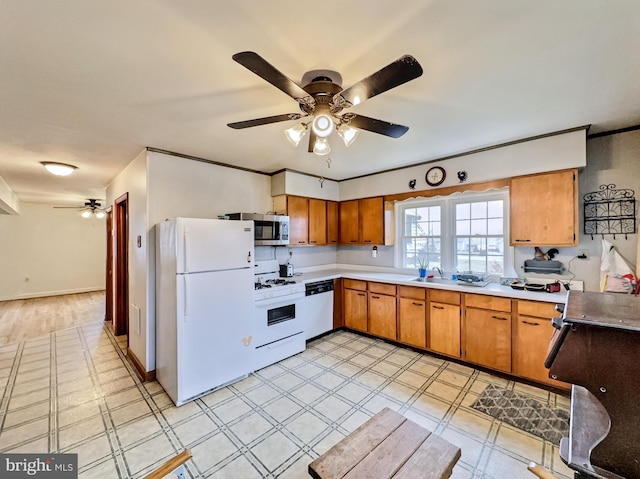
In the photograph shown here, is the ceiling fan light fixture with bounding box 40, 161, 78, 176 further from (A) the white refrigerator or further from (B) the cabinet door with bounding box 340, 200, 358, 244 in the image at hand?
(B) the cabinet door with bounding box 340, 200, 358, 244

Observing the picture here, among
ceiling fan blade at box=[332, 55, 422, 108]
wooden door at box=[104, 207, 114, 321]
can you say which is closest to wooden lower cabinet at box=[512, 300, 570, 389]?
ceiling fan blade at box=[332, 55, 422, 108]

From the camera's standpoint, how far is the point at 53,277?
23.6 ft

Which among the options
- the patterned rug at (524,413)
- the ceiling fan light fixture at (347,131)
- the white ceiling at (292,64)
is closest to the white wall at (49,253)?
the white ceiling at (292,64)

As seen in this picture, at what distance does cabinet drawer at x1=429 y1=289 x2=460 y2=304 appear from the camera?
319 centimetres

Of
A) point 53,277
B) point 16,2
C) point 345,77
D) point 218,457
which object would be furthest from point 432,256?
point 53,277

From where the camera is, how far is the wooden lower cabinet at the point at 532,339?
2605mm

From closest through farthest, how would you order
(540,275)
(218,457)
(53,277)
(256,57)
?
(256,57) < (218,457) < (540,275) < (53,277)

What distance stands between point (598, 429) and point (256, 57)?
1922 millimetres

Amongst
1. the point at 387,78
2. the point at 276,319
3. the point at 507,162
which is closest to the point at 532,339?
the point at 507,162

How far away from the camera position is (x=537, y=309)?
2656 millimetres

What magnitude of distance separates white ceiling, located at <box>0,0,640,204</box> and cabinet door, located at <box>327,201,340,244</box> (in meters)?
2.01

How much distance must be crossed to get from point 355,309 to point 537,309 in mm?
2268

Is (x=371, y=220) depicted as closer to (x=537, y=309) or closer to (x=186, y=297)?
(x=537, y=309)

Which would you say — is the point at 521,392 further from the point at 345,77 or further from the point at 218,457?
the point at 345,77
